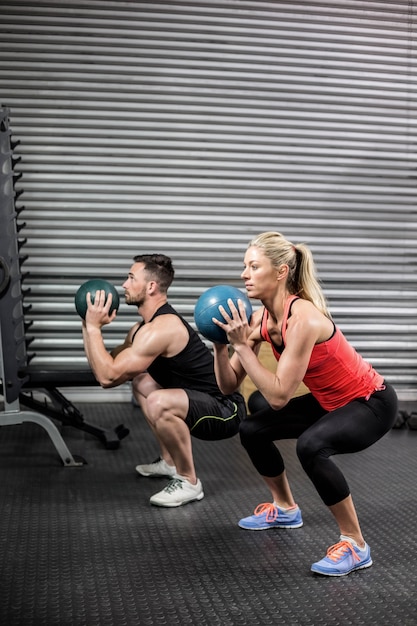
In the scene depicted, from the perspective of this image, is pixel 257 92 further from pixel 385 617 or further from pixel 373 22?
pixel 385 617

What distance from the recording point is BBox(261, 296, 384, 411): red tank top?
2.58 meters

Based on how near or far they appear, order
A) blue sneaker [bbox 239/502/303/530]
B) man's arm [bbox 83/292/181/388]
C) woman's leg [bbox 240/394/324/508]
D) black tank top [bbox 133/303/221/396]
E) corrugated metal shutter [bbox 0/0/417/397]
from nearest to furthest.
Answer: woman's leg [bbox 240/394/324/508] → blue sneaker [bbox 239/502/303/530] → man's arm [bbox 83/292/181/388] → black tank top [bbox 133/303/221/396] → corrugated metal shutter [bbox 0/0/417/397]

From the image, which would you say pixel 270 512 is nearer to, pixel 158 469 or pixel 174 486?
pixel 174 486

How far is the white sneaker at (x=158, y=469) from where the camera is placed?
366cm

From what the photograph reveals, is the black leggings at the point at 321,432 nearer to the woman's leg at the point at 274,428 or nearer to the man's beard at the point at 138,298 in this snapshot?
the woman's leg at the point at 274,428

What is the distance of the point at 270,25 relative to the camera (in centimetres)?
579

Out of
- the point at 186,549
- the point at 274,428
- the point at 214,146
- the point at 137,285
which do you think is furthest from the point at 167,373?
the point at 214,146

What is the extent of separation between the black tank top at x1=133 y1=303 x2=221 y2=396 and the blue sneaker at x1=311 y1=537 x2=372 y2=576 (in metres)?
1.11

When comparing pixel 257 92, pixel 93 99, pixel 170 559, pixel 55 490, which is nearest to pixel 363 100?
pixel 257 92

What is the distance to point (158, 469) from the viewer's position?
3.69 metres

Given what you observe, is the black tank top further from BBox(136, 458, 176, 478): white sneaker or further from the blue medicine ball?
the blue medicine ball

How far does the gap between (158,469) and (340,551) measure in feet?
4.47

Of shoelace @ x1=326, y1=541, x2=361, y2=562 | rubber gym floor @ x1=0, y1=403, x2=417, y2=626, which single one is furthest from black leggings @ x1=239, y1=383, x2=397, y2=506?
rubber gym floor @ x1=0, y1=403, x2=417, y2=626

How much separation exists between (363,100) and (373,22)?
61cm
